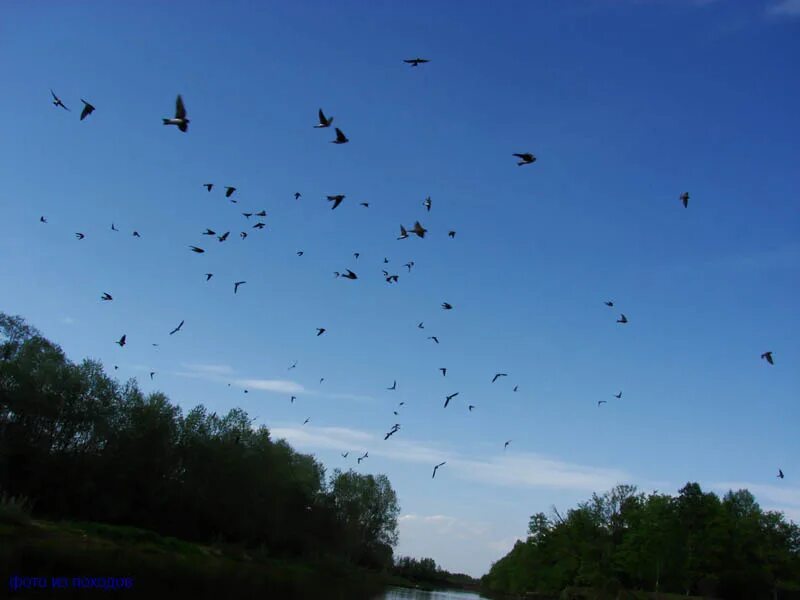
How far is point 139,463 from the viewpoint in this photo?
69.6m

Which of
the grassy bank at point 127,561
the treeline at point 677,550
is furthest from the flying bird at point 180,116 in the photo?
the treeline at point 677,550

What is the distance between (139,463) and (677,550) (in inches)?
2751

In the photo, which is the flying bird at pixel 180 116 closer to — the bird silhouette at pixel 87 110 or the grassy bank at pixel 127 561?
the bird silhouette at pixel 87 110

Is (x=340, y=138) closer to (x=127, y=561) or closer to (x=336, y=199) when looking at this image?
(x=336, y=199)

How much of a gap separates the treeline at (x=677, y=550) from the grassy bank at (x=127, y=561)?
157 ft

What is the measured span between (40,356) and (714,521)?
90.2m

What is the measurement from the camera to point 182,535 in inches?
2923

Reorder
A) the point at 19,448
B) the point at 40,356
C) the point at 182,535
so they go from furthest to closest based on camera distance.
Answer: the point at 182,535 → the point at 40,356 → the point at 19,448

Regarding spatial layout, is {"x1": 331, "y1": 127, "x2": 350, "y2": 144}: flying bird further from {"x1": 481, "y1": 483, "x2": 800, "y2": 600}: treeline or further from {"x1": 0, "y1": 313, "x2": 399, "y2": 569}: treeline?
{"x1": 481, "y1": 483, "x2": 800, "y2": 600}: treeline

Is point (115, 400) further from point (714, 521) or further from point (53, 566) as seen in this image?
point (714, 521)

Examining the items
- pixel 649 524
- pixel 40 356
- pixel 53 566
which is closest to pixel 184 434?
pixel 40 356

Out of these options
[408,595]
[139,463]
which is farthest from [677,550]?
[139,463]

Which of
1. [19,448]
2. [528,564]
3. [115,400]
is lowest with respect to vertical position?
[528,564]

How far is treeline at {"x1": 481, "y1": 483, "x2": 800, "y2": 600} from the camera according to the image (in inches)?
3440
